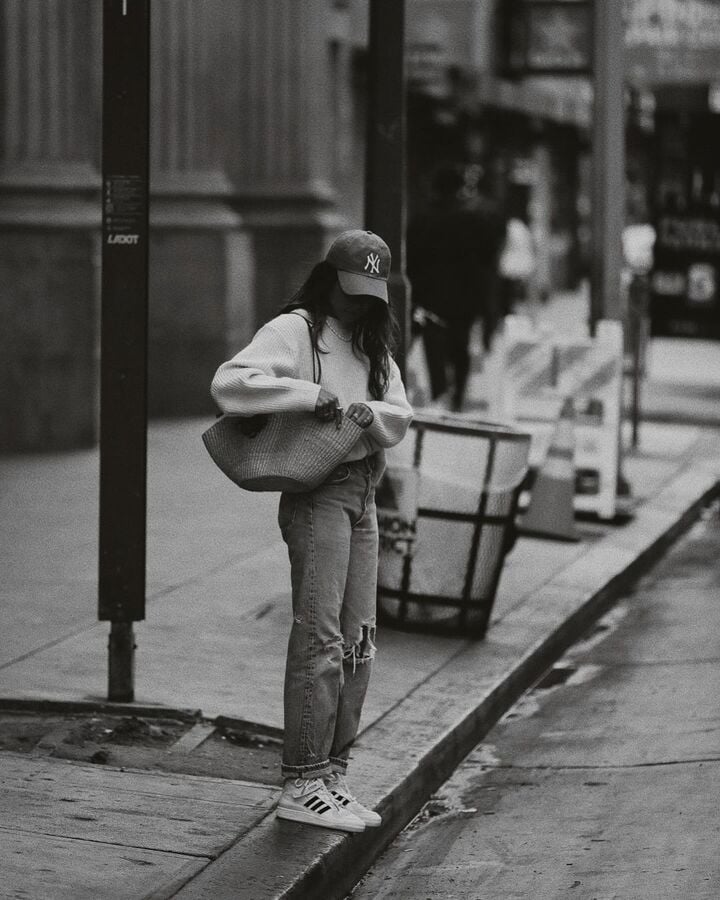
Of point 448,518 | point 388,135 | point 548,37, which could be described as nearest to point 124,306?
point 448,518

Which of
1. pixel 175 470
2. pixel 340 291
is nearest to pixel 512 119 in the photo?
pixel 175 470

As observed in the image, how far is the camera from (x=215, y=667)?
23.1 feet

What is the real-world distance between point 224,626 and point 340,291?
294cm

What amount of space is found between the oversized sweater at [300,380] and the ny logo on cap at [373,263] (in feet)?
0.68

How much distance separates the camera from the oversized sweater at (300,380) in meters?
4.96

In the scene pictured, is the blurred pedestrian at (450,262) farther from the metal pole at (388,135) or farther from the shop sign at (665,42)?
the metal pole at (388,135)

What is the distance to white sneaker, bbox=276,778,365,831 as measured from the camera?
17.0 ft

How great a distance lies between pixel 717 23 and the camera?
15.1 meters

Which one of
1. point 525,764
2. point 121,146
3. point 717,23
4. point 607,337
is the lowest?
point 525,764

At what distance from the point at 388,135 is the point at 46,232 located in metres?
5.66

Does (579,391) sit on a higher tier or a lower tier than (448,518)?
higher

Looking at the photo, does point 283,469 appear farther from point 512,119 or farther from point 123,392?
point 512,119

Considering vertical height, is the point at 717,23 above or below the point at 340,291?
above

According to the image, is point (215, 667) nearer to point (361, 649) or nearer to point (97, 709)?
point (97, 709)
